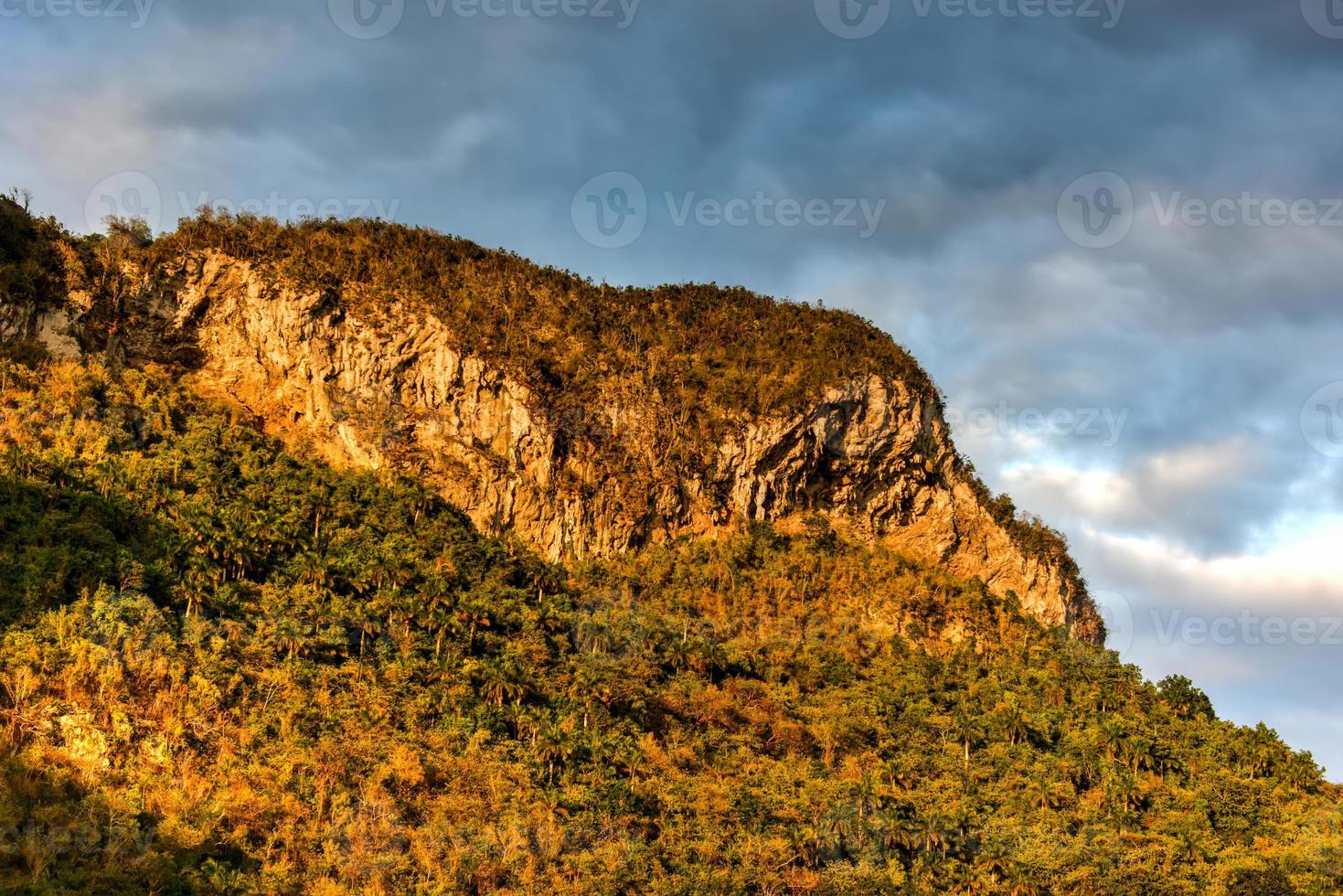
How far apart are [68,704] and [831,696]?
153 ft

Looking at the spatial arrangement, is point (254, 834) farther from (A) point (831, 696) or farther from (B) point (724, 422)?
(B) point (724, 422)

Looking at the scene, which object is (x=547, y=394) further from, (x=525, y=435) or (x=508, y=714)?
(x=508, y=714)

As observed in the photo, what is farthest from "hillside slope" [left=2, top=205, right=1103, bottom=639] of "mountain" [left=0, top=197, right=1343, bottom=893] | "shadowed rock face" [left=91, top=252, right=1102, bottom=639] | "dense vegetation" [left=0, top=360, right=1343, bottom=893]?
"dense vegetation" [left=0, top=360, right=1343, bottom=893]

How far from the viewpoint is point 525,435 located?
83500mm

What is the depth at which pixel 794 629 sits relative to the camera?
79125mm

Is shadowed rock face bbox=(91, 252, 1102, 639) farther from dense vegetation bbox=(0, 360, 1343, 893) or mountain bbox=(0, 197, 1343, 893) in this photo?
dense vegetation bbox=(0, 360, 1343, 893)

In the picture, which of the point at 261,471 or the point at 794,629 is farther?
the point at 794,629

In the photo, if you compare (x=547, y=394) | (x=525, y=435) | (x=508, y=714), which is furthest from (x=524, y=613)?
(x=547, y=394)

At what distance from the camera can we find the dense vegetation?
44594 mm

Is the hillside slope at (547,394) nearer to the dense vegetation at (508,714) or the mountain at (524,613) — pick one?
the mountain at (524,613)

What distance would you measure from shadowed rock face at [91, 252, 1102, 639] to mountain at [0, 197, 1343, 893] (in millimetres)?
314

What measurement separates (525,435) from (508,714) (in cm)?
3023

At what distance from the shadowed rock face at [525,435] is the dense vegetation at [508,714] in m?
3.69

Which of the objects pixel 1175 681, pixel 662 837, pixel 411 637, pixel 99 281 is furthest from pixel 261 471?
pixel 1175 681
